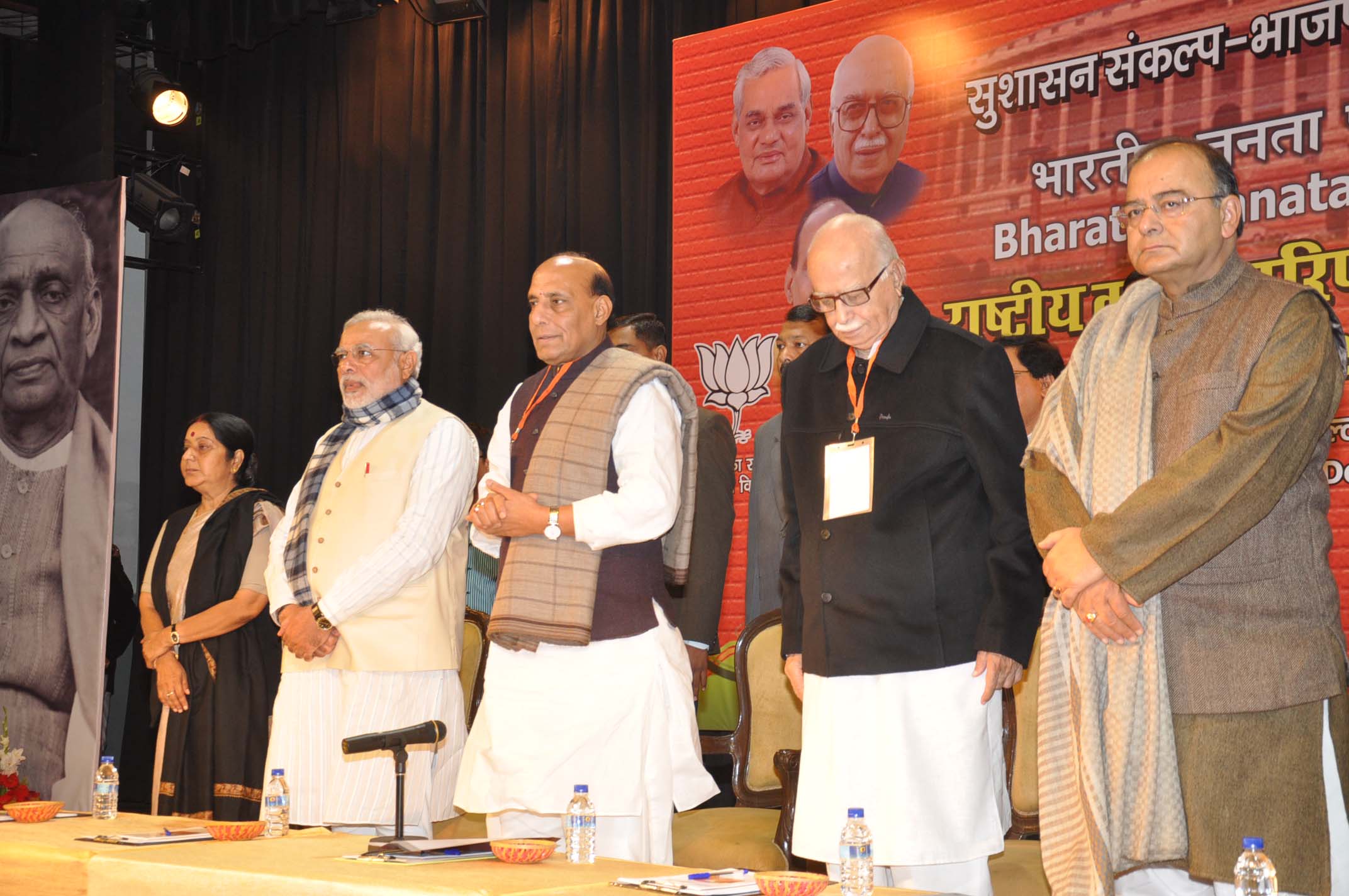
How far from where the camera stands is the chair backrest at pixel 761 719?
3627 millimetres

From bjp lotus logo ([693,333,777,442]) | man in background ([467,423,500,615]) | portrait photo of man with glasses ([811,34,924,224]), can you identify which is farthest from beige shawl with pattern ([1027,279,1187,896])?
man in background ([467,423,500,615])

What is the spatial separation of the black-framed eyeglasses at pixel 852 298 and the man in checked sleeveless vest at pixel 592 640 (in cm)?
62

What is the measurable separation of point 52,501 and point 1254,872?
16.1ft

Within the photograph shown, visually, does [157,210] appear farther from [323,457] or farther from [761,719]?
[761,719]

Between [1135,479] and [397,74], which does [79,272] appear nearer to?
[397,74]

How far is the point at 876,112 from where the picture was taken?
17.3 feet

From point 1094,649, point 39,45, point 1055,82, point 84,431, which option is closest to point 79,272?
point 84,431

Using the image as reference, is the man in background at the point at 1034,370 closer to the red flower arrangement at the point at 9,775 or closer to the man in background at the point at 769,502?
the man in background at the point at 769,502

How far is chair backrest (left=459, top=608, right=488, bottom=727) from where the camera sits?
168 inches

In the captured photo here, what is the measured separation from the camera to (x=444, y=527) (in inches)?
149

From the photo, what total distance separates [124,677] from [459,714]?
17.6 feet

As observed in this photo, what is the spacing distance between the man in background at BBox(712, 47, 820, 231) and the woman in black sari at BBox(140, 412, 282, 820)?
214 centimetres

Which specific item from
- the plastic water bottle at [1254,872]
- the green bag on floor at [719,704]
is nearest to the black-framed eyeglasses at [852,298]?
the plastic water bottle at [1254,872]

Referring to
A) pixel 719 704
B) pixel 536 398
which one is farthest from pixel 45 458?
pixel 536 398
